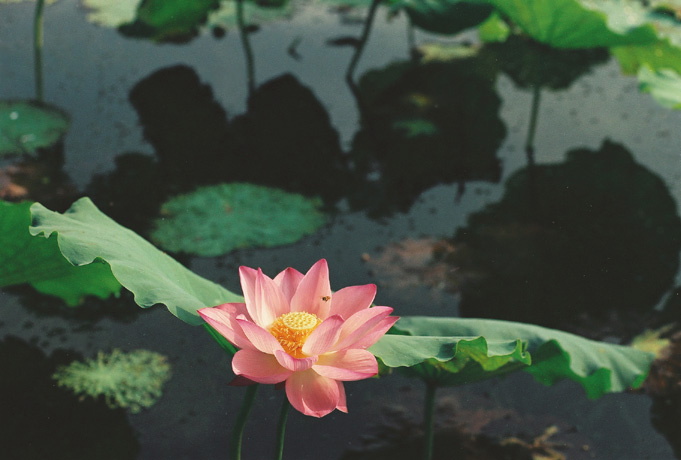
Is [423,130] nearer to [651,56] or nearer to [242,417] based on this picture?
[651,56]

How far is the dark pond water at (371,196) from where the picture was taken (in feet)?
6.12

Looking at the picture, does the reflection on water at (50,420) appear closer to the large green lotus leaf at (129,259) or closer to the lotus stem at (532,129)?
the large green lotus leaf at (129,259)

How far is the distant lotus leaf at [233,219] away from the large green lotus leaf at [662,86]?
128 centimetres

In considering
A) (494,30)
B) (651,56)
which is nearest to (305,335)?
(651,56)

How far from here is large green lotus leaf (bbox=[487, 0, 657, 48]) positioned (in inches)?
111

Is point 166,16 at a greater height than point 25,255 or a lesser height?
lesser

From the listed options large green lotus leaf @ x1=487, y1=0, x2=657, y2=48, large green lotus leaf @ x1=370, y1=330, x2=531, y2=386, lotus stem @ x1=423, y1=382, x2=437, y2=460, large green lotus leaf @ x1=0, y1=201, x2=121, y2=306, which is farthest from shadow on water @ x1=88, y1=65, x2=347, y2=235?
large green lotus leaf @ x1=370, y1=330, x2=531, y2=386

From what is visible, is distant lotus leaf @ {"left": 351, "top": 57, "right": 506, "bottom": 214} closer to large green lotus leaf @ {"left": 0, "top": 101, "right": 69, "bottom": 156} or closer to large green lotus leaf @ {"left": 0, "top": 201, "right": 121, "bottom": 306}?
large green lotus leaf @ {"left": 0, "top": 101, "right": 69, "bottom": 156}

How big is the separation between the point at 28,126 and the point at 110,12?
1333 millimetres

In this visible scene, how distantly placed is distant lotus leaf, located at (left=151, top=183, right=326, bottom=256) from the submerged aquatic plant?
0.54 metres

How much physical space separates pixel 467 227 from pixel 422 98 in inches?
44.8

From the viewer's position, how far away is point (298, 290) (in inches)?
43.4

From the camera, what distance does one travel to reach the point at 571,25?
9.54ft

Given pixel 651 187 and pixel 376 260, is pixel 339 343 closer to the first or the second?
pixel 376 260
